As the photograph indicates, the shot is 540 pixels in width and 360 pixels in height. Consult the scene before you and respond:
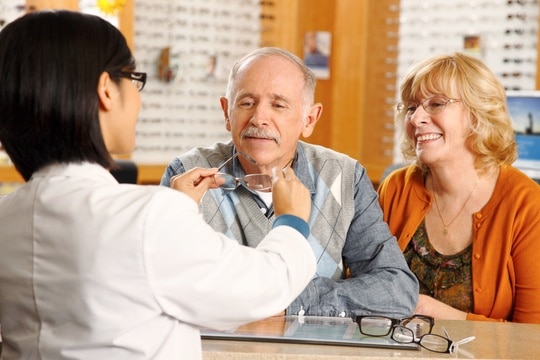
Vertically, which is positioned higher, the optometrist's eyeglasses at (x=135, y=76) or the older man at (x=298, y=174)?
the optometrist's eyeglasses at (x=135, y=76)

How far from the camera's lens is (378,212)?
9.17 feet

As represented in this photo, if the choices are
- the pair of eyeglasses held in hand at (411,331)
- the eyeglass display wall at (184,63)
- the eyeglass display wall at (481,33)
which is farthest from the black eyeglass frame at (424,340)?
the eyeglass display wall at (184,63)

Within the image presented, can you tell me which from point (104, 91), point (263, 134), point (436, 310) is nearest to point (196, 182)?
point (263, 134)

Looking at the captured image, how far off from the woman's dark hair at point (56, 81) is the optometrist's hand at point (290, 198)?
39cm

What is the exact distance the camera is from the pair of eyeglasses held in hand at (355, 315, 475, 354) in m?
2.04

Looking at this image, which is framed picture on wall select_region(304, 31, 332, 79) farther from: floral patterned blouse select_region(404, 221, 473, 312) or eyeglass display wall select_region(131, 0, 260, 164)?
floral patterned blouse select_region(404, 221, 473, 312)

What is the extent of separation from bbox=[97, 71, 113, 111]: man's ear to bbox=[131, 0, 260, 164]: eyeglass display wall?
205 inches

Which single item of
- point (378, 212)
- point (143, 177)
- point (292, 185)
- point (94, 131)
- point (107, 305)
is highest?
point (94, 131)

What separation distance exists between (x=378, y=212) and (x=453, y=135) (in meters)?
0.46

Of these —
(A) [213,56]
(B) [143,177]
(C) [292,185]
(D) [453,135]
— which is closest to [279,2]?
(A) [213,56]

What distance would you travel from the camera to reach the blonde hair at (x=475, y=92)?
9.93 ft

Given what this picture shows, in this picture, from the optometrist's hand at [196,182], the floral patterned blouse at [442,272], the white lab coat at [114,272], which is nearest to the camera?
the white lab coat at [114,272]

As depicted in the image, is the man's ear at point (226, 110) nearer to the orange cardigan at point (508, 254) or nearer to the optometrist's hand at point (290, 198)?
the orange cardigan at point (508, 254)

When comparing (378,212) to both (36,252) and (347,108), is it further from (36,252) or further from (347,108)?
(347,108)
